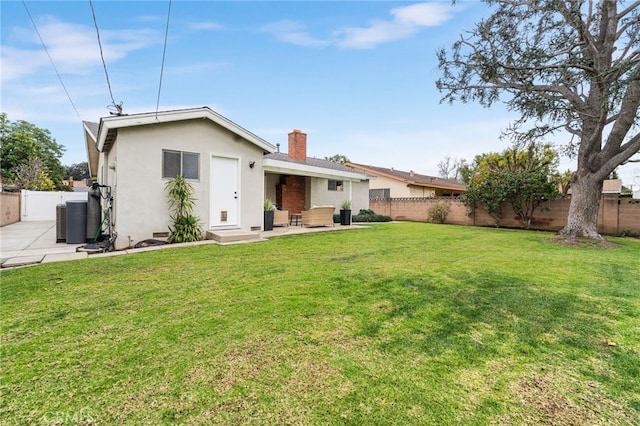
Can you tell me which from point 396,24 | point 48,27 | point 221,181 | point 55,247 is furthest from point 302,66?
point 55,247

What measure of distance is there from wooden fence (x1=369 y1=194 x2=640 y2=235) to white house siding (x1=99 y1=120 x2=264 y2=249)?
514 inches

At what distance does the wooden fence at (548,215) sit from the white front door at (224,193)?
13151 millimetres

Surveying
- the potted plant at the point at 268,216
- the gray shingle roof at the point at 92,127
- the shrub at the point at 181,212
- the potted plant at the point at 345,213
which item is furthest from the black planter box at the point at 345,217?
the gray shingle roof at the point at 92,127

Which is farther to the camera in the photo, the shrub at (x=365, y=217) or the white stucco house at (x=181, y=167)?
the shrub at (x=365, y=217)

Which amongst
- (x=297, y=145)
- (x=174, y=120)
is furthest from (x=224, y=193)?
(x=297, y=145)

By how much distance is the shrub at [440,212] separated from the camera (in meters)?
17.8

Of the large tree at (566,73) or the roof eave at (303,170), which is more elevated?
the large tree at (566,73)

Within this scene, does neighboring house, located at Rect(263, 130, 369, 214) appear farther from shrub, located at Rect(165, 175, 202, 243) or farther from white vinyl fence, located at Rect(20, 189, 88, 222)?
white vinyl fence, located at Rect(20, 189, 88, 222)

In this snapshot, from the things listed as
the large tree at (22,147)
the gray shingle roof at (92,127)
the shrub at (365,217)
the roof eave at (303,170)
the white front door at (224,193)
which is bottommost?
the shrub at (365,217)

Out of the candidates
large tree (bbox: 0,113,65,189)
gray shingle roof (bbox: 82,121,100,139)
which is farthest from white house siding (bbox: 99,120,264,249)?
large tree (bbox: 0,113,65,189)

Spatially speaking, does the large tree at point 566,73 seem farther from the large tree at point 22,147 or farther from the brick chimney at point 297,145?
the large tree at point 22,147

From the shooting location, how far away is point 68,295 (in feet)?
12.8

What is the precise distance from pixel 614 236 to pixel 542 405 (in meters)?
14.8

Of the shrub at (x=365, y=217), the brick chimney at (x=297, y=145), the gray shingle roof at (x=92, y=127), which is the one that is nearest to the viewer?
the gray shingle roof at (x=92, y=127)
